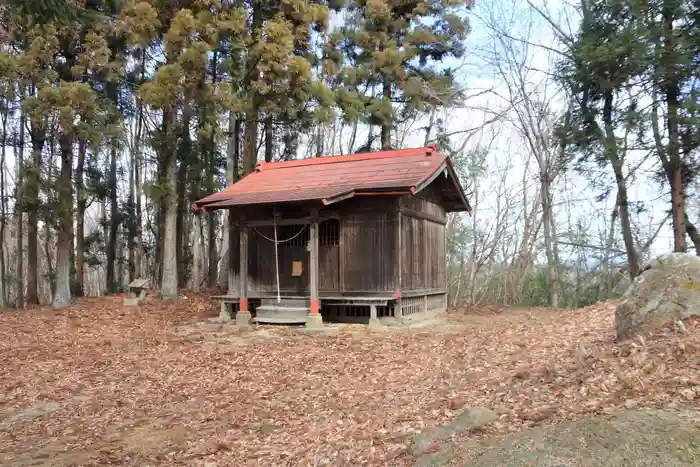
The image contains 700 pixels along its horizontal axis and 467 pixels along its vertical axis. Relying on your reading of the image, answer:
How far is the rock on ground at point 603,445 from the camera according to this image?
9.93 feet

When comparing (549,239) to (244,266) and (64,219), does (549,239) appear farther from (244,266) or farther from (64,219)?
(64,219)

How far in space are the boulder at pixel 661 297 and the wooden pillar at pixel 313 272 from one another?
22.2ft

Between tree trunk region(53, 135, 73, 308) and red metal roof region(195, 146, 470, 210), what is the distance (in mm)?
5059

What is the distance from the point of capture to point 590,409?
13.0ft


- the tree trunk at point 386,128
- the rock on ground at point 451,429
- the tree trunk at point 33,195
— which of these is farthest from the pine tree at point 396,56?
the rock on ground at point 451,429

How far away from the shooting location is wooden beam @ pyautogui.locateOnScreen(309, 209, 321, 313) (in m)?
11.6

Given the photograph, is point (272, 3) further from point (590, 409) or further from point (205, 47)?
point (590, 409)

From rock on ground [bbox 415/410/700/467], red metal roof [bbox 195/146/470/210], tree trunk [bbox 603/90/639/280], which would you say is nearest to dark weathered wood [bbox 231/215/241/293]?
red metal roof [bbox 195/146/470/210]

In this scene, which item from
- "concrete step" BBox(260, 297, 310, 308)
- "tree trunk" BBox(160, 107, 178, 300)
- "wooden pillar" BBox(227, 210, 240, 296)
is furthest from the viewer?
"tree trunk" BBox(160, 107, 178, 300)

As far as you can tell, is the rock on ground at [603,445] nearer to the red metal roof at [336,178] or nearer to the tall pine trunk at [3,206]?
the red metal roof at [336,178]

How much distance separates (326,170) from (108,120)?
21.5 feet

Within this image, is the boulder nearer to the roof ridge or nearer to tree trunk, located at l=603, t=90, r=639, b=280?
tree trunk, located at l=603, t=90, r=639, b=280

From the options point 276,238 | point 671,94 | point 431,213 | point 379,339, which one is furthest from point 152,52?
point 671,94

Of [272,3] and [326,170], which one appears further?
[272,3]
